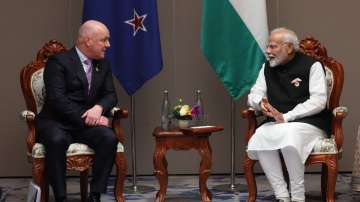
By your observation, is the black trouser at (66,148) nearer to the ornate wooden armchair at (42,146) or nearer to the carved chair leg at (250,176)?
the ornate wooden armchair at (42,146)

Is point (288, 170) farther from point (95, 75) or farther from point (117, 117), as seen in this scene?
point (95, 75)

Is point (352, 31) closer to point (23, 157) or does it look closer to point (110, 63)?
point (110, 63)

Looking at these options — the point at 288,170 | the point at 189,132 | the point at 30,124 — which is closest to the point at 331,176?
the point at 288,170

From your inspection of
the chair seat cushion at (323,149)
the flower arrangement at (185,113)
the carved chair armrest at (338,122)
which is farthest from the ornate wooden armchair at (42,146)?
the carved chair armrest at (338,122)

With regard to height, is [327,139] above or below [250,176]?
above

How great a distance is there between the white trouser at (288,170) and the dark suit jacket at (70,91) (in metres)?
1.20

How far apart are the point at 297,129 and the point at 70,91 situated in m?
1.63

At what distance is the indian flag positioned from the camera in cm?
563

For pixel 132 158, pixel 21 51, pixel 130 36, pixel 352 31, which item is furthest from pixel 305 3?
pixel 21 51

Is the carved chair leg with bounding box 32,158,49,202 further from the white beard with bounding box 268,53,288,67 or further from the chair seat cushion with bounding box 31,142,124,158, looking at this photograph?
the white beard with bounding box 268,53,288,67

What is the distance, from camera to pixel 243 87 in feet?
18.7

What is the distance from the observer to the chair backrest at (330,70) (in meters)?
5.19

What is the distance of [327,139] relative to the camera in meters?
4.87

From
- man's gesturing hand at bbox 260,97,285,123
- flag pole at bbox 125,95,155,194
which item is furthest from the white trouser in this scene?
flag pole at bbox 125,95,155,194
